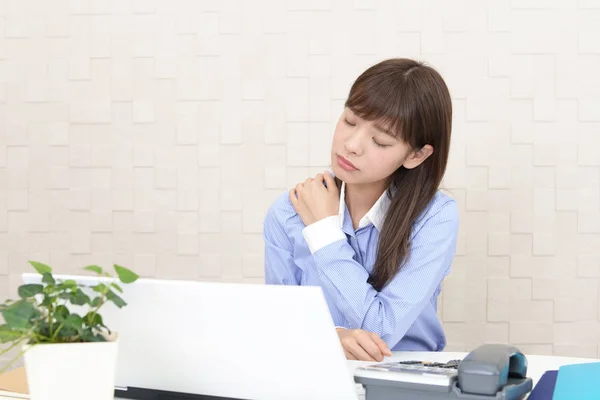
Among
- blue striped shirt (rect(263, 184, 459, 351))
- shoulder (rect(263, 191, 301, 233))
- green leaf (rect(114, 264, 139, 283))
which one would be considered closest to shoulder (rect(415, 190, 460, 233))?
blue striped shirt (rect(263, 184, 459, 351))

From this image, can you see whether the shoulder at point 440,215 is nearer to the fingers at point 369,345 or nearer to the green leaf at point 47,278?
the fingers at point 369,345

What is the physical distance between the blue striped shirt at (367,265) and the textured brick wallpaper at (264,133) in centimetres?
71

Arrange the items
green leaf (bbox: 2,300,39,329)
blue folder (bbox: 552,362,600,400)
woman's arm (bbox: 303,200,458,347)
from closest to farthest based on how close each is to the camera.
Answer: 1. green leaf (bbox: 2,300,39,329)
2. blue folder (bbox: 552,362,600,400)
3. woman's arm (bbox: 303,200,458,347)

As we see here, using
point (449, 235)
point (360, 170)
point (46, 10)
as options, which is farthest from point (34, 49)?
point (449, 235)

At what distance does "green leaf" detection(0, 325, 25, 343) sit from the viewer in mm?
890

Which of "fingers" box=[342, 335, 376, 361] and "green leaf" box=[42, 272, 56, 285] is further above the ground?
"green leaf" box=[42, 272, 56, 285]

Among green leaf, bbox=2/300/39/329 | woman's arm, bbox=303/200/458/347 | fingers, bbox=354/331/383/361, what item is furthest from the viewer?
woman's arm, bbox=303/200/458/347

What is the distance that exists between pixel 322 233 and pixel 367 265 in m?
0.20

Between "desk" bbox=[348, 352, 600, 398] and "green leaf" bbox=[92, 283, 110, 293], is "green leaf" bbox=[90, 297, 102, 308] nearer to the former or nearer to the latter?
"green leaf" bbox=[92, 283, 110, 293]

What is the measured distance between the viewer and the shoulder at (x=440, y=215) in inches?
68.0

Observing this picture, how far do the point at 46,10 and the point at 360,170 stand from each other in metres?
1.50

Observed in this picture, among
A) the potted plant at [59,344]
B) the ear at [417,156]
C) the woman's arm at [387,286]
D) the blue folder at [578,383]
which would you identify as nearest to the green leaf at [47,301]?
the potted plant at [59,344]

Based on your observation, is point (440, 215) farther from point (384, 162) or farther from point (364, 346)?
point (364, 346)

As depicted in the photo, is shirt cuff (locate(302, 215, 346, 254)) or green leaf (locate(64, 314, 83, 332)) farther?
shirt cuff (locate(302, 215, 346, 254))
